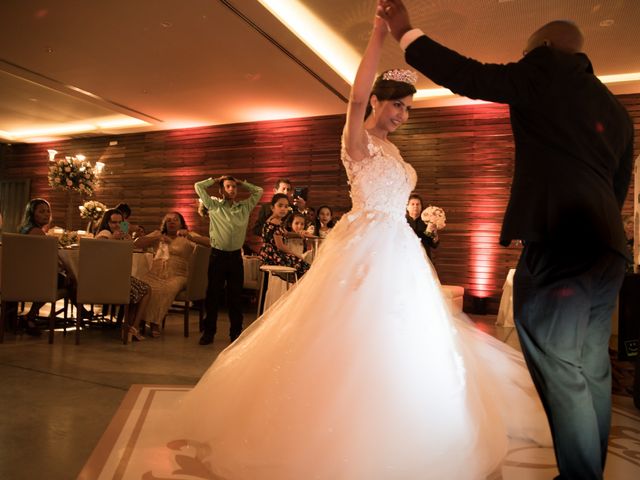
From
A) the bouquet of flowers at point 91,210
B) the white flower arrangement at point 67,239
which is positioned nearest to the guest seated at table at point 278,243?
the white flower arrangement at point 67,239

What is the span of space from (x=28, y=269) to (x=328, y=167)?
586cm

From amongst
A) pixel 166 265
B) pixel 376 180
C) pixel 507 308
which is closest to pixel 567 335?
pixel 376 180

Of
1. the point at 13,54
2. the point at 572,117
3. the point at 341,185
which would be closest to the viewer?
the point at 572,117

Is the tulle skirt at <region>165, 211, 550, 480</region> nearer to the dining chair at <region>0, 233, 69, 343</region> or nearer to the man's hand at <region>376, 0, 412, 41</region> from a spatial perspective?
the man's hand at <region>376, 0, 412, 41</region>

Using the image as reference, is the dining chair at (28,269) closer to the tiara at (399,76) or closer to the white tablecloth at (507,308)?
the tiara at (399,76)

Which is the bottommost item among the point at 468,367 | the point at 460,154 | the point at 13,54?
the point at 468,367

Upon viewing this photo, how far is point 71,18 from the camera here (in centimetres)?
608

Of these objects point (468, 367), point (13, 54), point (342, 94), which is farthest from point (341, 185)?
point (468, 367)

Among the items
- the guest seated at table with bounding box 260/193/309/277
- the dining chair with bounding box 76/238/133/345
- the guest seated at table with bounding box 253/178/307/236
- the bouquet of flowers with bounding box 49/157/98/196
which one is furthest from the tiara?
the bouquet of flowers with bounding box 49/157/98/196

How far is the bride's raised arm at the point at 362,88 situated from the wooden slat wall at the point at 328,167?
670 centimetres

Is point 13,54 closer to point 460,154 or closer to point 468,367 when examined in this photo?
point 460,154

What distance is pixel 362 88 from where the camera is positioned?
205 cm

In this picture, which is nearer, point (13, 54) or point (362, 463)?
point (362, 463)

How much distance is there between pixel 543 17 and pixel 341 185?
15.0 feet
